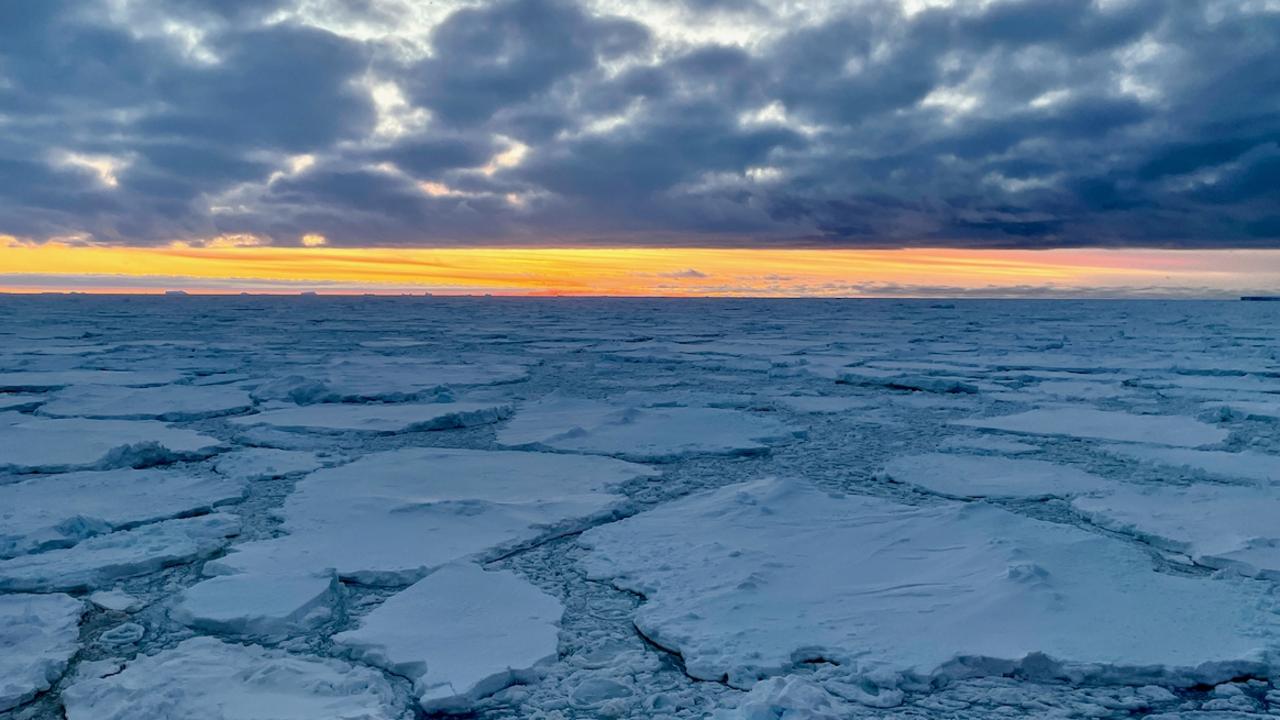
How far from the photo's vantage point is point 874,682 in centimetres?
164

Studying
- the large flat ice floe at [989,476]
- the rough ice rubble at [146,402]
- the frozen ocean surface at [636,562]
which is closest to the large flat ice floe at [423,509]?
the frozen ocean surface at [636,562]

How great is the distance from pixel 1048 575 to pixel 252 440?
3.60 meters

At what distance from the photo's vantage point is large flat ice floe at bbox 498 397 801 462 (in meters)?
3.97

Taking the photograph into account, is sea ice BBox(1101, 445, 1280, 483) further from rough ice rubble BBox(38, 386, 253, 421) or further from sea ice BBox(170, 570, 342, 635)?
rough ice rubble BBox(38, 386, 253, 421)

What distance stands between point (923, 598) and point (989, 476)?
1.58 m

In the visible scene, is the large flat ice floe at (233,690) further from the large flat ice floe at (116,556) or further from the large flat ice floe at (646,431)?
the large flat ice floe at (646,431)

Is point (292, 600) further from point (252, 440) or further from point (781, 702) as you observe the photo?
point (252, 440)

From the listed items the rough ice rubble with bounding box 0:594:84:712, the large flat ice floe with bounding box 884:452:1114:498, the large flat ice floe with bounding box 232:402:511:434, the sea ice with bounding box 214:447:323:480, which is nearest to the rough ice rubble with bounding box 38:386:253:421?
the large flat ice floe with bounding box 232:402:511:434

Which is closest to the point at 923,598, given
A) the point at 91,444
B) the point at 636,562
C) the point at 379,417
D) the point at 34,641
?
the point at 636,562

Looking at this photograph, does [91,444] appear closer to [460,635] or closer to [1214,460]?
[460,635]

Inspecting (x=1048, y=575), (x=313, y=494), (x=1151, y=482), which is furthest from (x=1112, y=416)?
(x=313, y=494)

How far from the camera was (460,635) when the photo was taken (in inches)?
71.9

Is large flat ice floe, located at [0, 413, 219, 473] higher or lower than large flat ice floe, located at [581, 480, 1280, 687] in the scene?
higher

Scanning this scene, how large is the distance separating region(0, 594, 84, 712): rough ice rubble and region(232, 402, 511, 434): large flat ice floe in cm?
244
